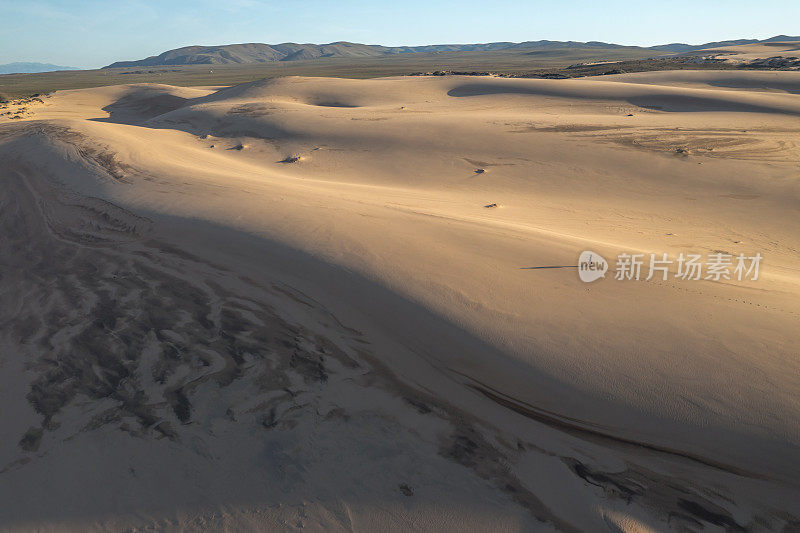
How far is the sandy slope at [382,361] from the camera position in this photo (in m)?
3.02

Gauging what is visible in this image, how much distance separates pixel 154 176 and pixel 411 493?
25.6 ft

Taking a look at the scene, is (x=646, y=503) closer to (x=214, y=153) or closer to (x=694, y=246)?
(x=694, y=246)

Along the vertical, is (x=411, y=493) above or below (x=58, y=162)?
below

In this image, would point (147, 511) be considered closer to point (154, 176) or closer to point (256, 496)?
point (256, 496)

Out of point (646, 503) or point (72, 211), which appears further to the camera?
point (72, 211)

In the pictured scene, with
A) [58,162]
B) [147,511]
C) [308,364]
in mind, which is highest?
[58,162]

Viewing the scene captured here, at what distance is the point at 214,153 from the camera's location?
12914 mm

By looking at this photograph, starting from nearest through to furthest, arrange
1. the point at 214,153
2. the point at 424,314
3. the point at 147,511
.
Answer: the point at 147,511, the point at 424,314, the point at 214,153

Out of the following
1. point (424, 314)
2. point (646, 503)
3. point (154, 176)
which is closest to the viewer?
point (646, 503)

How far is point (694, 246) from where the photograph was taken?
6621 mm

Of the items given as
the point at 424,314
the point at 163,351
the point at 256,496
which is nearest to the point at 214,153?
the point at 163,351

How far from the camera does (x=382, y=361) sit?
399 cm

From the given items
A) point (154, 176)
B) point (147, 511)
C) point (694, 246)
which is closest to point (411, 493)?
point (147, 511)

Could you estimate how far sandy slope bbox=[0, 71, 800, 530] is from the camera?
3.02 m
